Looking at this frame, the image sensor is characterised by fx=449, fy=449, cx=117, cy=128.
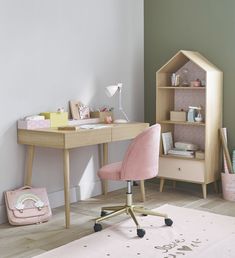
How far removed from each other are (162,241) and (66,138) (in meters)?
1.07

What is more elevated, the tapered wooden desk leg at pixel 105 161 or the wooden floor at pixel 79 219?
the tapered wooden desk leg at pixel 105 161

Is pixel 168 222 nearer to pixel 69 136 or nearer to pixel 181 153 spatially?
pixel 69 136

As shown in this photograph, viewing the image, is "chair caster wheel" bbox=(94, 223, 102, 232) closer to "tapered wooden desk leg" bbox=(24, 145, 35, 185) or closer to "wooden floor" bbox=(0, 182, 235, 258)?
"wooden floor" bbox=(0, 182, 235, 258)

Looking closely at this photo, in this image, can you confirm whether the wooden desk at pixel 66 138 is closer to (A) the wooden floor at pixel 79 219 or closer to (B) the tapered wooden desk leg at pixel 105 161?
(A) the wooden floor at pixel 79 219

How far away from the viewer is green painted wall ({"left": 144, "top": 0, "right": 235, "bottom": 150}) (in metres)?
4.57

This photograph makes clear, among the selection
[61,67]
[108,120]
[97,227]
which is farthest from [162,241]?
[61,67]

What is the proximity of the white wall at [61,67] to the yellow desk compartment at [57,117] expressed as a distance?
14cm

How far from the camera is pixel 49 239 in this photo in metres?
3.36

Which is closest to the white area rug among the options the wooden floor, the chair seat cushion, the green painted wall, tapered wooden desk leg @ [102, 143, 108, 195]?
the wooden floor

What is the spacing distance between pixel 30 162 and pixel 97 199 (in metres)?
0.92

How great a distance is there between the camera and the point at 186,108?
4887 mm

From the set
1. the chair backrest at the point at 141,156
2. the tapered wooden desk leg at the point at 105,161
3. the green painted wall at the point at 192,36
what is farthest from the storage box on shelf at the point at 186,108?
the chair backrest at the point at 141,156

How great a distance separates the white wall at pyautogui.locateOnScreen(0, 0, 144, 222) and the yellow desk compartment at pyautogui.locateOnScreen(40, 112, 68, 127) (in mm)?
144

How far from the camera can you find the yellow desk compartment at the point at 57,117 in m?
3.96
